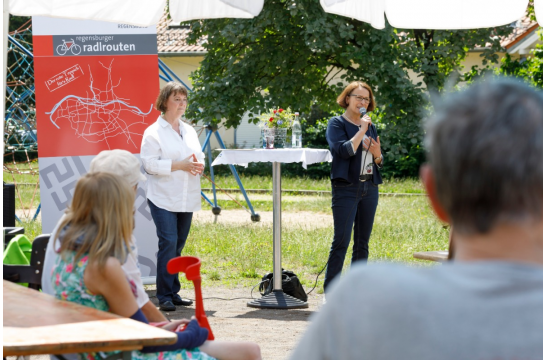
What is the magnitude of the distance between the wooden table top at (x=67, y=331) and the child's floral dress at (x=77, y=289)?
72 mm

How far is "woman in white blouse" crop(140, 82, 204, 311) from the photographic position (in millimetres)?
5246

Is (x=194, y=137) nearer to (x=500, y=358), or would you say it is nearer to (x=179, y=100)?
(x=179, y=100)

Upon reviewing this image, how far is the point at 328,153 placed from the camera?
5285 mm

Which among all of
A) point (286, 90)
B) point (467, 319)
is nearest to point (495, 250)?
point (467, 319)

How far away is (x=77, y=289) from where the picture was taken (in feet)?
7.59

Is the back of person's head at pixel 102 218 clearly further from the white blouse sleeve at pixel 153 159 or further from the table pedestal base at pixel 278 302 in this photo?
the table pedestal base at pixel 278 302

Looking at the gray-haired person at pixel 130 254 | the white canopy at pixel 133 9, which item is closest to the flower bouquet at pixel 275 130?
the white canopy at pixel 133 9

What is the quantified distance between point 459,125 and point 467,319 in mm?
269

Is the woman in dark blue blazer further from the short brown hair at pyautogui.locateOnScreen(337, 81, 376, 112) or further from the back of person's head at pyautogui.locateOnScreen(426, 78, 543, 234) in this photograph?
the back of person's head at pyautogui.locateOnScreen(426, 78, 543, 234)

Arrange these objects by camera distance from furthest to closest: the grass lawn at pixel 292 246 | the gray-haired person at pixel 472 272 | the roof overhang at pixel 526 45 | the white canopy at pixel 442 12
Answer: the roof overhang at pixel 526 45 → the grass lawn at pixel 292 246 → the white canopy at pixel 442 12 → the gray-haired person at pixel 472 272

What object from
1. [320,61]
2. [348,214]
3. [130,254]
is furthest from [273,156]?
[320,61]

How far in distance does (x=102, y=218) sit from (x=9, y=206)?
2.39m

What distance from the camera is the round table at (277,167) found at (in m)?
5.13

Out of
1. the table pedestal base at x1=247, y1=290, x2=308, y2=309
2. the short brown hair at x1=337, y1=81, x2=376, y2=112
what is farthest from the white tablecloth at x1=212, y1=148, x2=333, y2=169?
the table pedestal base at x1=247, y1=290, x2=308, y2=309
